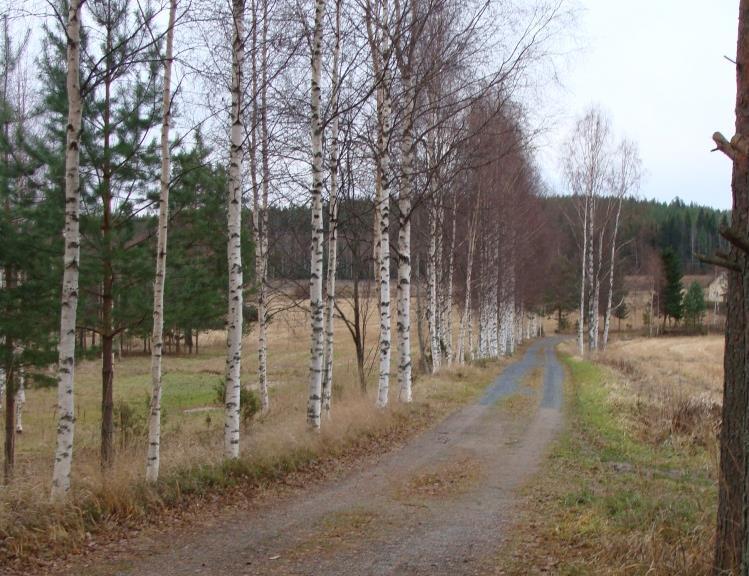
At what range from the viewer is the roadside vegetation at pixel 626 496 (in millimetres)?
5391

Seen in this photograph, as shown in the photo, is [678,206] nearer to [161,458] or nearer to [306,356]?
[306,356]

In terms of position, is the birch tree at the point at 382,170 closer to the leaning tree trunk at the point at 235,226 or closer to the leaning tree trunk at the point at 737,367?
the leaning tree trunk at the point at 235,226

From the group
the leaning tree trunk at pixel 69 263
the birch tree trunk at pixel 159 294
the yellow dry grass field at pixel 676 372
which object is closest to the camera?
the leaning tree trunk at pixel 69 263

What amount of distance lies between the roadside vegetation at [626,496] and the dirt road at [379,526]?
428 millimetres

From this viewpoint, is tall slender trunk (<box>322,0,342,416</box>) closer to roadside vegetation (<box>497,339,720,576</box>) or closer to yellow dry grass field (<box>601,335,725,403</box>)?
roadside vegetation (<box>497,339,720,576</box>)

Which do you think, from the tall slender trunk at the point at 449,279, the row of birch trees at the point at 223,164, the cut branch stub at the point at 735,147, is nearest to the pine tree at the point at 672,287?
the tall slender trunk at the point at 449,279

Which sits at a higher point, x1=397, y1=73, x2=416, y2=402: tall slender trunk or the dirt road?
x1=397, y1=73, x2=416, y2=402: tall slender trunk

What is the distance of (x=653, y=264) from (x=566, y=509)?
70.7 meters

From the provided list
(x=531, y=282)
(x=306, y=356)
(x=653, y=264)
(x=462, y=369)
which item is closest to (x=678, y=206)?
(x=653, y=264)

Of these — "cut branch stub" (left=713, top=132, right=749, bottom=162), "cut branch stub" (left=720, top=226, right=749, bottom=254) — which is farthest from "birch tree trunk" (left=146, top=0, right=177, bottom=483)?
"cut branch stub" (left=720, top=226, right=749, bottom=254)

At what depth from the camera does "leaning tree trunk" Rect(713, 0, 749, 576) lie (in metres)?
4.16

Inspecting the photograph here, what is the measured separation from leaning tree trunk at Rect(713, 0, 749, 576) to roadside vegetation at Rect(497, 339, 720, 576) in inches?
19.1

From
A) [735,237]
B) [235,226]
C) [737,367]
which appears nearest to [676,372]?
[235,226]

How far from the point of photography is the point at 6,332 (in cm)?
1220
